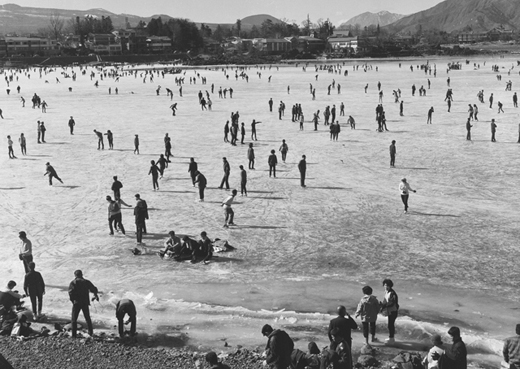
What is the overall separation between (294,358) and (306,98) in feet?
134

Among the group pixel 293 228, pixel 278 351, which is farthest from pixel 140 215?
pixel 278 351

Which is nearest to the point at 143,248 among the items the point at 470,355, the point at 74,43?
the point at 470,355

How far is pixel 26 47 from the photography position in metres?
157

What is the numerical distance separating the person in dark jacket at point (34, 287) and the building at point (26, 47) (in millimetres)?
151953

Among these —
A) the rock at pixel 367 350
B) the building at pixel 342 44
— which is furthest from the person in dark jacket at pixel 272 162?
the building at pixel 342 44

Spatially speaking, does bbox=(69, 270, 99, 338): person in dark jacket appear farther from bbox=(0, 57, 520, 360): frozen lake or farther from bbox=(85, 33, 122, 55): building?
bbox=(85, 33, 122, 55): building

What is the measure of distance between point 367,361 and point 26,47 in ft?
553

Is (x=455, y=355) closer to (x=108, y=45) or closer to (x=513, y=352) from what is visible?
(x=513, y=352)

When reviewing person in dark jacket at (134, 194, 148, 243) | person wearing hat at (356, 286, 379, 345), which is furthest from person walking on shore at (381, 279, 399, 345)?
person in dark jacket at (134, 194, 148, 243)

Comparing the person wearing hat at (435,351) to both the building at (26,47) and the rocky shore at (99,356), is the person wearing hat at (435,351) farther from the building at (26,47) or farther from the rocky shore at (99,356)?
the building at (26,47)

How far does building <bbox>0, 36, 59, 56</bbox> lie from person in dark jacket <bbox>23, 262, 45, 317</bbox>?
499 ft

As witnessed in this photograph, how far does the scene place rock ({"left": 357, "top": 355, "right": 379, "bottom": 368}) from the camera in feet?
27.1

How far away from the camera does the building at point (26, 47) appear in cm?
15262

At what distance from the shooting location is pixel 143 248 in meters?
13.6
